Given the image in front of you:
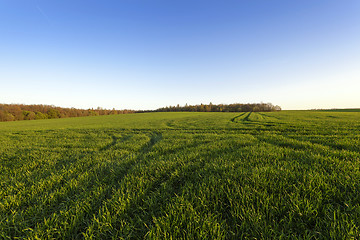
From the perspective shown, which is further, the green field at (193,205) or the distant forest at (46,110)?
the distant forest at (46,110)

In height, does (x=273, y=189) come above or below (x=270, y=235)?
above

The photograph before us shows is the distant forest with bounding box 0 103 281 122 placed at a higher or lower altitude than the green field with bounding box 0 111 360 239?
higher

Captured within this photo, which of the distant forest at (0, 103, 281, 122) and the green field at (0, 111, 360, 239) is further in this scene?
the distant forest at (0, 103, 281, 122)

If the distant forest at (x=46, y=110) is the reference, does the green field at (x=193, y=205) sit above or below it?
below

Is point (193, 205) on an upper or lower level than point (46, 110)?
lower

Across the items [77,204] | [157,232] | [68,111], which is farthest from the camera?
[68,111]

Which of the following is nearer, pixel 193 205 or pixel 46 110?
pixel 193 205

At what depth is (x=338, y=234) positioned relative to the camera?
5.34 ft

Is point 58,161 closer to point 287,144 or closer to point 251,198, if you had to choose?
point 251,198

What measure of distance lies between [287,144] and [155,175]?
6.26 m

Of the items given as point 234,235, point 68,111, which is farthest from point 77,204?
point 68,111

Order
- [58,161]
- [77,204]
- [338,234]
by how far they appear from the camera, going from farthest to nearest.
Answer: [58,161]
[77,204]
[338,234]

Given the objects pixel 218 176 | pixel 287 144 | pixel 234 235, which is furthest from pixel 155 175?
pixel 287 144

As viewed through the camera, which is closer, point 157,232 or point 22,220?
point 157,232
